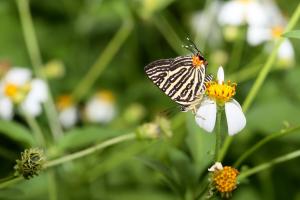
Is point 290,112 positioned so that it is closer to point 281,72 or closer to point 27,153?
point 281,72

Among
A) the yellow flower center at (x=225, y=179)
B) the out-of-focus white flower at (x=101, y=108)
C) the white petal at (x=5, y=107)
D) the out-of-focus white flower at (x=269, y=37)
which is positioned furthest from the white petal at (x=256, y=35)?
the yellow flower center at (x=225, y=179)

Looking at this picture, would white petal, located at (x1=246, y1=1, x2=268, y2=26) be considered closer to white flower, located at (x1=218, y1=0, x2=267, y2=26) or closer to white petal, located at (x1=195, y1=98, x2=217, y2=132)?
white flower, located at (x1=218, y1=0, x2=267, y2=26)

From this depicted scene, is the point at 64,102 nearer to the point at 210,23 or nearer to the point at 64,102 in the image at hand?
the point at 64,102

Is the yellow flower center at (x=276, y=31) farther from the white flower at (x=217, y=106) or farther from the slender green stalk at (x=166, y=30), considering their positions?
the white flower at (x=217, y=106)

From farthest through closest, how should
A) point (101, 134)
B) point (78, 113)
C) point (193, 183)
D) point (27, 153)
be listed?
1. point (78, 113)
2. point (101, 134)
3. point (193, 183)
4. point (27, 153)

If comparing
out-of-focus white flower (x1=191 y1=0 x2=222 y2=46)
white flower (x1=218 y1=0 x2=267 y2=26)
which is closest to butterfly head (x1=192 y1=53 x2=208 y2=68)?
white flower (x1=218 y1=0 x2=267 y2=26)

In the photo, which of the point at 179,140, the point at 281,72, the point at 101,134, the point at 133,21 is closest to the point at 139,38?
the point at 133,21
